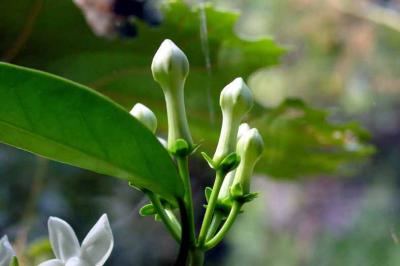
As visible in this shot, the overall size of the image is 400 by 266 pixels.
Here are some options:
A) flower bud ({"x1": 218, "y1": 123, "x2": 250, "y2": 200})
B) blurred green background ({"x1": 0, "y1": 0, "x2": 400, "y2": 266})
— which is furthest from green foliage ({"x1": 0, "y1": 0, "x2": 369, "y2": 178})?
flower bud ({"x1": 218, "y1": 123, "x2": 250, "y2": 200})

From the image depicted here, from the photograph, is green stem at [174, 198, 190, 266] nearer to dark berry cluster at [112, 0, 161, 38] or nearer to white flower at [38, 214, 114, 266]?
white flower at [38, 214, 114, 266]

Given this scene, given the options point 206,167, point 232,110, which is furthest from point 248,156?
point 206,167

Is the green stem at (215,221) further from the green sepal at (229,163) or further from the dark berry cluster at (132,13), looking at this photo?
the dark berry cluster at (132,13)

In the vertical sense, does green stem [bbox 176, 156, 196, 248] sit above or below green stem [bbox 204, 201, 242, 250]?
above

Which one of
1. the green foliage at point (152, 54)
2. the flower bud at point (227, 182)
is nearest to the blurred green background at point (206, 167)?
the green foliage at point (152, 54)

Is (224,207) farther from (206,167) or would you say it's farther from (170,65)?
(206,167)

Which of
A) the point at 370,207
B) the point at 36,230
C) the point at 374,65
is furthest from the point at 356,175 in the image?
the point at 36,230

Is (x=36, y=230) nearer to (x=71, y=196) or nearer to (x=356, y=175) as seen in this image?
(x=71, y=196)
